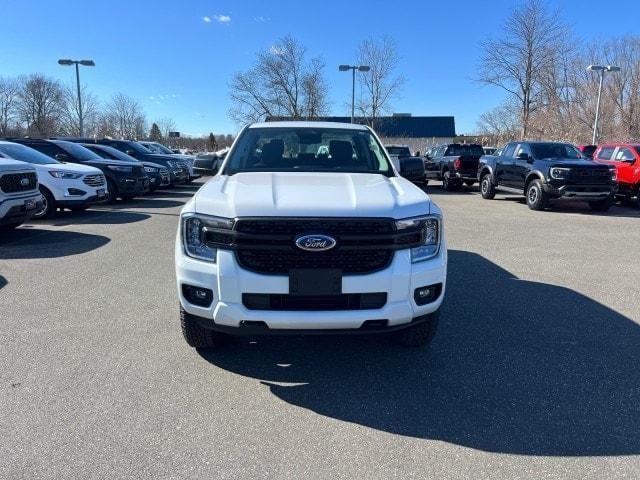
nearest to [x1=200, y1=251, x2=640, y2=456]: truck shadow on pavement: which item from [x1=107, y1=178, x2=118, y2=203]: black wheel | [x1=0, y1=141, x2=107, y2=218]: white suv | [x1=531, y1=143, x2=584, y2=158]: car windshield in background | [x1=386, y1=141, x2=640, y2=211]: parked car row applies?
[x1=386, y1=141, x2=640, y2=211]: parked car row

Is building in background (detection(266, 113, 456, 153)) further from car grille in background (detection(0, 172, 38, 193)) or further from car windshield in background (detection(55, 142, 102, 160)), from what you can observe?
car grille in background (detection(0, 172, 38, 193))

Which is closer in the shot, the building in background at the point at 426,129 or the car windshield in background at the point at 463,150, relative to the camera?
the car windshield in background at the point at 463,150

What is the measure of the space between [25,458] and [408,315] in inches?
93.0

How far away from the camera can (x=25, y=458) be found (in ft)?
8.63

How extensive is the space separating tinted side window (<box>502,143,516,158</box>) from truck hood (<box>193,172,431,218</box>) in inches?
498

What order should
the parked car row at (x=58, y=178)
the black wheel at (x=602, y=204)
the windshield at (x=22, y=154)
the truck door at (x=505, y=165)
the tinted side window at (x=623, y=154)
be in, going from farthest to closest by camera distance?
the truck door at (x=505, y=165) < the tinted side window at (x=623, y=154) < the black wheel at (x=602, y=204) < the windshield at (x=22, y=154) < the parked car row at (x=58, y=178)

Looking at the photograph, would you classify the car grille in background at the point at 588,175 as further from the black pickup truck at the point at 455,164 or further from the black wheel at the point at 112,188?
the black wheel at the point at 112,188

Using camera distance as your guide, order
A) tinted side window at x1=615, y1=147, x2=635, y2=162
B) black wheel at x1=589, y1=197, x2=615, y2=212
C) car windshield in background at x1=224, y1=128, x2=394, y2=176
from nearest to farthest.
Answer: car windshield in background at x1=224, y1=128, x2=394, y2=176
black wheel at x1=589, y1=197, x2=615, y2=212
tinted side window at x1=615, y1=147, x2=635, y2=162

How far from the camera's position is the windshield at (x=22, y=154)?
10.5 m

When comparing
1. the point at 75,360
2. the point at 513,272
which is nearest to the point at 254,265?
the point at 75,360

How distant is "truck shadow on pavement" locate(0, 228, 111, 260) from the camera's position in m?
7.55

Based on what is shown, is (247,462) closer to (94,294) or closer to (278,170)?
(278,170)

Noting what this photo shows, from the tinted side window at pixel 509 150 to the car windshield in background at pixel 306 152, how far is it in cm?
1155

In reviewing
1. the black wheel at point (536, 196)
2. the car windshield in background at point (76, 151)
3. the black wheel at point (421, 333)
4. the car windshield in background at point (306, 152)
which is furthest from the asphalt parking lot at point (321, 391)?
the car windshield in background at point (76, 151)
